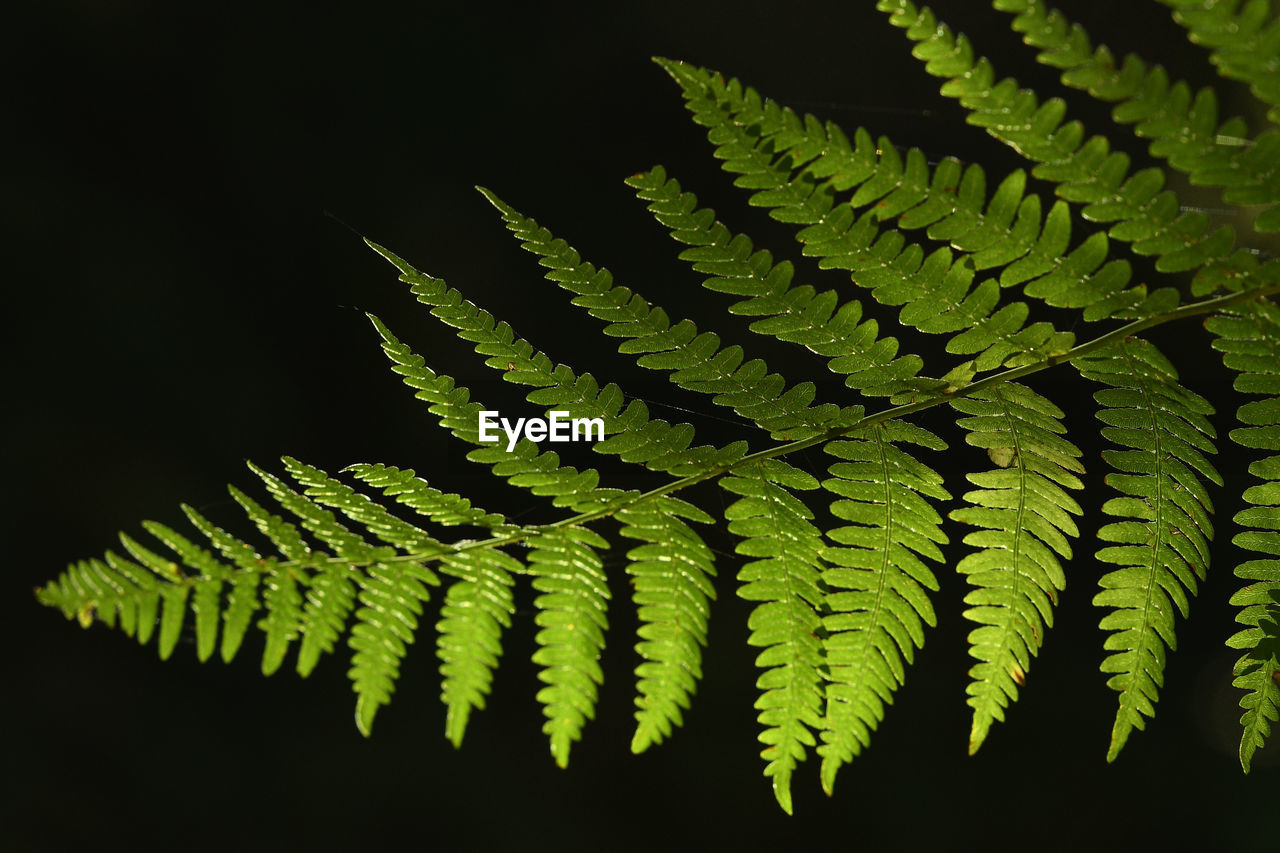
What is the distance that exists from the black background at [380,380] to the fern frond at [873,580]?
196cm

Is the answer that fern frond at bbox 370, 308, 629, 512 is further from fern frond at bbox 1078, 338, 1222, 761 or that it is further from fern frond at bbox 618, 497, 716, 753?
fern frond at bbox 1078, 338, 1222, 761

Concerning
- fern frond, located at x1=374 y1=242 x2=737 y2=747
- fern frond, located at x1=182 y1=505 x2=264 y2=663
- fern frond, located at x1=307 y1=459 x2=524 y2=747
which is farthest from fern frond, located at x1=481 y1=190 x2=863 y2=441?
fern frond, located at x1=182 y1=505 x2=264 y2=663

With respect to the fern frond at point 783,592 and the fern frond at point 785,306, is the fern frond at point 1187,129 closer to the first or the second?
the fern frond at point 785,306

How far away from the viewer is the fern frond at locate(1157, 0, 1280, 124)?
0.72 meters

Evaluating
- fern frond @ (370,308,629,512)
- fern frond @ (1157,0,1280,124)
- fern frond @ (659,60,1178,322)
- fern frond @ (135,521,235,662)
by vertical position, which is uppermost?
fern frond @ (1157,0,1280,124)

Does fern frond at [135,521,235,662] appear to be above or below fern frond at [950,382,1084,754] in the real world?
below

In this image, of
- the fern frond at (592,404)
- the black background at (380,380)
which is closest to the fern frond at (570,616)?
the fern frond at (592,404)

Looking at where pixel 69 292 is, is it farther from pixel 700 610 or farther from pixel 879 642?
pixel 879 642

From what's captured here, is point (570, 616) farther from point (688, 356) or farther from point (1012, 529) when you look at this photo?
point (1012, 529)

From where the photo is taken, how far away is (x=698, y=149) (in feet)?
9.69

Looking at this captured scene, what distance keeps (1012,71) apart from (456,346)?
2274mm

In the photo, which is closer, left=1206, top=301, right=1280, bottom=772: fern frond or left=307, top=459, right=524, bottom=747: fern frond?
left=1206, top=301, right=1280, bottom=772: fern frond

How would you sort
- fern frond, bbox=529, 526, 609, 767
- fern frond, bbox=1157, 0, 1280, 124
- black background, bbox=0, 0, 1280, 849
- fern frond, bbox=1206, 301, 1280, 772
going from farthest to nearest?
black background, bbox=0, 0, 1280, 849 < fern frond, bbox=529, 526, 609, 767 < fern frond, bbox=1206, 301, 1280, 772 < fern frond, bbox=1157, 0, 1280, 124

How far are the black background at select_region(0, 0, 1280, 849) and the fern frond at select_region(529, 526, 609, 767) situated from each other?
1925 millimetres
